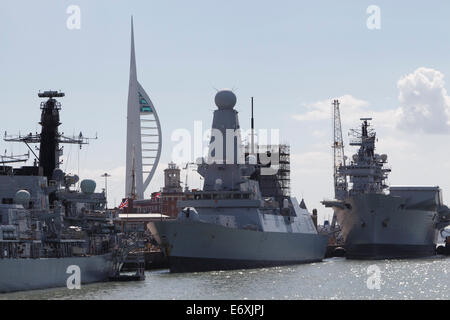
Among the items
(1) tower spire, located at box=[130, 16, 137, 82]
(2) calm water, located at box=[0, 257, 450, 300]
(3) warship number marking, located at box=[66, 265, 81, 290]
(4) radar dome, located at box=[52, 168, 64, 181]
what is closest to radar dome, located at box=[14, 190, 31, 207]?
(3) warship number marking, located at box=[66, 265, 81, 290]

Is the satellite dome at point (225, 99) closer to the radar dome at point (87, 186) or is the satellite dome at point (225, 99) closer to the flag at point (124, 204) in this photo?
the radar dome at point (87, 186)

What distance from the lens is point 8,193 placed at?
47.9 m

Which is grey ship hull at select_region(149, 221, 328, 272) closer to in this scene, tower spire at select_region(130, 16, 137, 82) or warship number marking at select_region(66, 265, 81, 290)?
warship number marking at select_region(66, 265, 81, 290)

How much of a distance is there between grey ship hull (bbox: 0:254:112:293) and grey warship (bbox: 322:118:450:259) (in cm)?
3548

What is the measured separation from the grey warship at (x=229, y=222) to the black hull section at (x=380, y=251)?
7.91 metres

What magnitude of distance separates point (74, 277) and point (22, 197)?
532cm

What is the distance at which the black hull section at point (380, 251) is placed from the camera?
79125 mm

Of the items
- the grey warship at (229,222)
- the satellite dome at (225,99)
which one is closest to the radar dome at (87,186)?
the grey warship at (229,222)

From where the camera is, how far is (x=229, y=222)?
2355 inches

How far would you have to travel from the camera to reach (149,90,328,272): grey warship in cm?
5659
